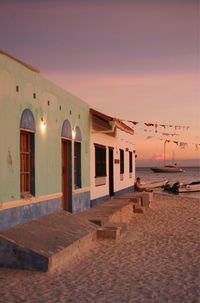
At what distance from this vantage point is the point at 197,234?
34.0 ft

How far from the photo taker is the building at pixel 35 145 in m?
7.46

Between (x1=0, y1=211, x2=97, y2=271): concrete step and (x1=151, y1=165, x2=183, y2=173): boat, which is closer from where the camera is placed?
(x1=0, y1=211, x2=97, y2=271): concrete step

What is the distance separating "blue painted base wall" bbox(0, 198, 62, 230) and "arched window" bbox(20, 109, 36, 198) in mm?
356

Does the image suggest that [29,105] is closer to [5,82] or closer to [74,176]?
[5,82]

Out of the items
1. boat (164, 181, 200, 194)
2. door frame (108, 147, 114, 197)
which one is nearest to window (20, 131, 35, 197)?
door frame (108, 147, 114, 197)

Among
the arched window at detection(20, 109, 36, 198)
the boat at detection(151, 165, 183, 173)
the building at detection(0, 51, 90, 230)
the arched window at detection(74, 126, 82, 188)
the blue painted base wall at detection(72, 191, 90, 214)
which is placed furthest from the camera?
the boat at detection(151, 165, 183, 173)

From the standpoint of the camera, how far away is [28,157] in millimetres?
8664

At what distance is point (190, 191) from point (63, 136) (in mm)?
25235

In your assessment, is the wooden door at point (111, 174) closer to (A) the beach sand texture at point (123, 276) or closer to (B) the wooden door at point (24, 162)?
(A) the beach sand texture at point (123, 276)

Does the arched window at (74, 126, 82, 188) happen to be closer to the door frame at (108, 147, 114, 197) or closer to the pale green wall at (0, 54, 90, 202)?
the pale green wall at (0, 54, 90, 202)

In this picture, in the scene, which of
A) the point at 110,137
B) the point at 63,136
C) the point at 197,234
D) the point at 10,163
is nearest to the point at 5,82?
the point at 10,163

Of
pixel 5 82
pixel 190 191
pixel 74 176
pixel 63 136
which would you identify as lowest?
pixel 190 191

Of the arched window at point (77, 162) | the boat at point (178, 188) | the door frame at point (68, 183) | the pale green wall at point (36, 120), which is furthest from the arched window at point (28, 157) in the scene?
the boat at point (178, 188)

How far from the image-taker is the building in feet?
24.5
